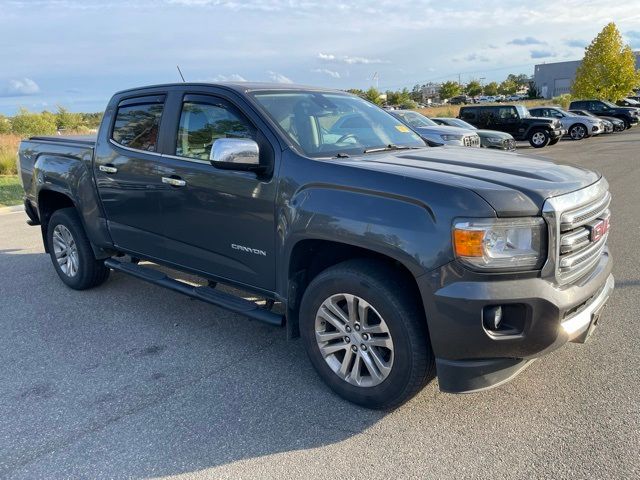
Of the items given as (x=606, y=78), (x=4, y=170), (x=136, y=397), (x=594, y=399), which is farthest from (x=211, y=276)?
(x=606, y=78)

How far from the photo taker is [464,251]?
260 cm

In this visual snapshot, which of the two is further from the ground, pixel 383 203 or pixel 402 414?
pixel 383 203

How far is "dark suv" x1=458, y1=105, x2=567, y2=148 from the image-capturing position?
842 inches

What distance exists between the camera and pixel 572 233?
2.81m

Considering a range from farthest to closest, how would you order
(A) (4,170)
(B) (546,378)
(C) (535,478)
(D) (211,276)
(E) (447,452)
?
(A) (4,170) < (D) (211,276) < (B) (546,378) < (E) (447,452) < (C) (535,478)

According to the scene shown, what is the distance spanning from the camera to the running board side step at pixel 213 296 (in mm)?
3580

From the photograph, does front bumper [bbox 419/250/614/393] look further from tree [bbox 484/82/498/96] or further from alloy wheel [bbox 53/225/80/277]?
tree [bbox 484/82/498/96]

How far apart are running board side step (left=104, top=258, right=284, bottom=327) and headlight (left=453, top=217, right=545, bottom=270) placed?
4.70 ft

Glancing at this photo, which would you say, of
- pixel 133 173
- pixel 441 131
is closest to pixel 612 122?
pixel 441 131

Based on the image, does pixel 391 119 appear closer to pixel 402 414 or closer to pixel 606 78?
pixel 402 414

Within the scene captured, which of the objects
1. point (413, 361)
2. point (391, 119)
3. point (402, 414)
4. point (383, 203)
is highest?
point (391, 119)

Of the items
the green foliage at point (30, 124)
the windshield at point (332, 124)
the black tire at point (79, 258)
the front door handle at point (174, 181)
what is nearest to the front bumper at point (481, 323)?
the windshield at point (332, 124)

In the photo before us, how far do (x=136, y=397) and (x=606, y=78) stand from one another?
43.9m

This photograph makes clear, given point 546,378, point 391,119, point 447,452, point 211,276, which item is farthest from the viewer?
point 391,119
